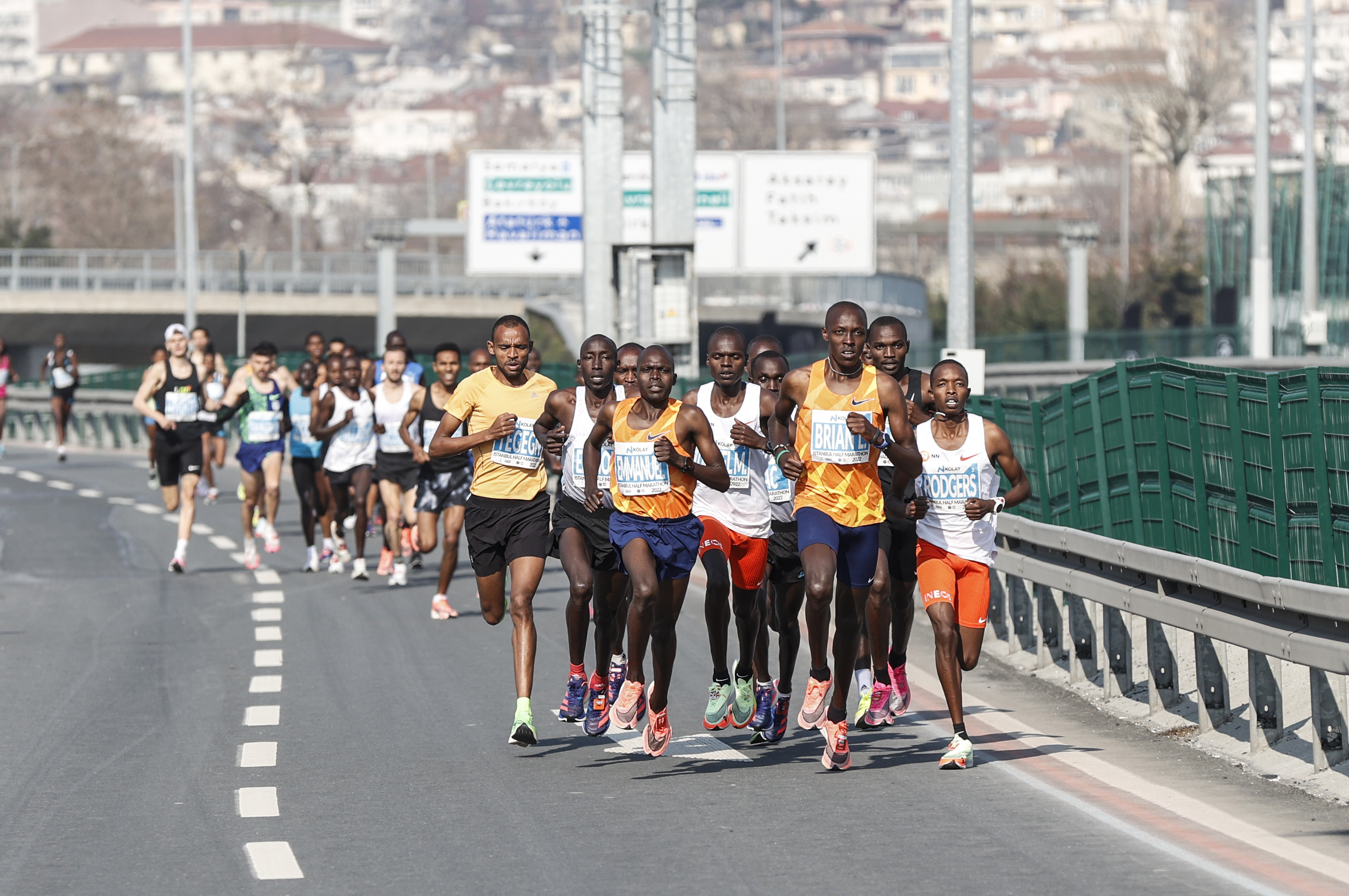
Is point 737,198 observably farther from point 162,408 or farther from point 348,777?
point 348,777

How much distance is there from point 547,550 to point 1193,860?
4018mm

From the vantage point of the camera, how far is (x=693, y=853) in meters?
8.71

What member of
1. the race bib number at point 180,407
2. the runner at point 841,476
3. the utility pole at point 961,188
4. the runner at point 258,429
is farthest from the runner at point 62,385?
the runner at point 841,476

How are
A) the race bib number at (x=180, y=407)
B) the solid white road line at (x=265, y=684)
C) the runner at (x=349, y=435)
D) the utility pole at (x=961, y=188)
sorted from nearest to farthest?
the solid white road line at (x=265, y=684), the runner at (x=349, y=435), the utility pole at (x=961, y=188), the race bib number at (x=180, y=407)

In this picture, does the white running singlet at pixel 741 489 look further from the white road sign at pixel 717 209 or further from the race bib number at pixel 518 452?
the white road sign at pixel 717 209

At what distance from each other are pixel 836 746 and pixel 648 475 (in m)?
1.41

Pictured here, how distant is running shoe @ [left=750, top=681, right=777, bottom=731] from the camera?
11.2m

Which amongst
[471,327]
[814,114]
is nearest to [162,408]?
[471,327]

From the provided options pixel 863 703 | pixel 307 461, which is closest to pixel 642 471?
pixel 863 703

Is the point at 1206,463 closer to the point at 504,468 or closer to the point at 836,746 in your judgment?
the point at 836,746

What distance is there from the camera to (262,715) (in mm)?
12383

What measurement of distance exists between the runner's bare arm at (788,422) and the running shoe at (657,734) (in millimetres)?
1159

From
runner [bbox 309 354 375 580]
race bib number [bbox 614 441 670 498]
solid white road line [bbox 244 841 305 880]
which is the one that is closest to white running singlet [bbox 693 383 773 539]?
race bib number [bbox 614 441 670 498]

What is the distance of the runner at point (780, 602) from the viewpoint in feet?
36.8
